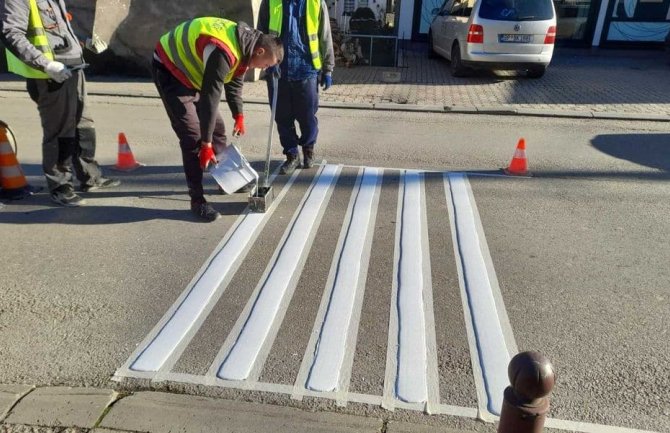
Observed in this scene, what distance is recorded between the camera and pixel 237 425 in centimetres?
238

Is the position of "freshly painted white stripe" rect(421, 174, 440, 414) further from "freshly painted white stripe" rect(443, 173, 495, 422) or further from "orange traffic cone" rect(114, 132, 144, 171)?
"orange traffic cone" rect(114, 132, 144, 171)

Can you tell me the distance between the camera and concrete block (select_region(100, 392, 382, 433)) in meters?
2.36

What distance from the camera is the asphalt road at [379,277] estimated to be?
2699 mm

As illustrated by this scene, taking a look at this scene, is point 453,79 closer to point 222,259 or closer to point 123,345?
point 222,259

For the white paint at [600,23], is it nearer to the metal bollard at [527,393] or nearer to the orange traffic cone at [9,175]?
the orange traffic cone at [9,175]

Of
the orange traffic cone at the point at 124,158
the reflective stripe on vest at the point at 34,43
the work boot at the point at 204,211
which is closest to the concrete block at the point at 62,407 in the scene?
the work boot at the point at 204,211

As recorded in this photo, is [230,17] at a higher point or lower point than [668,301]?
higher

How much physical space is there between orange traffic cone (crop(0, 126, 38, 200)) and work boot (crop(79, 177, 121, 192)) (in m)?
0.47

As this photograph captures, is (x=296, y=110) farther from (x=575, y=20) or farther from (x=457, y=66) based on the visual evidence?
(x=575, y=20)

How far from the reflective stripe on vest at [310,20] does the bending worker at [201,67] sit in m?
1.18

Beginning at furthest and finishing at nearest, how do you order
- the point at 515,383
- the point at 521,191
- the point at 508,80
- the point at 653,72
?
the point at 653,72 → the point at 508,80 → the point at 521,191 → the point at 515,383

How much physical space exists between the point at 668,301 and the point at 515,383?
2.44 meters

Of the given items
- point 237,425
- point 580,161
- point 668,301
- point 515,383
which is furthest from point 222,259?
point 580,161

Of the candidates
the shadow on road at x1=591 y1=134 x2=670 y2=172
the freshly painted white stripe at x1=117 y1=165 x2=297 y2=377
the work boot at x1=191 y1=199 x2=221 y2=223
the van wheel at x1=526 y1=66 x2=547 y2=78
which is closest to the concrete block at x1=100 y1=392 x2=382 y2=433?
the freshly painted white stripe at x1=117 y1=165 x2=297 y2=377
